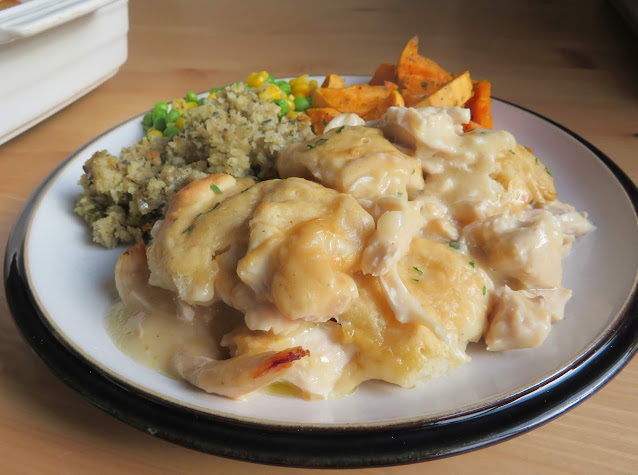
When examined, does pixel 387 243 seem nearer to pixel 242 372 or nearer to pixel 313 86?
pixel 242 372

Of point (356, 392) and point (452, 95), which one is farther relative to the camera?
point (452, 95)

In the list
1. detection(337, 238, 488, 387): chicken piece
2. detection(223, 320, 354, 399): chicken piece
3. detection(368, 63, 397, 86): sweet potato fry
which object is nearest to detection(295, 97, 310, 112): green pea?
detection(368, 63, 397, 86): sweet potato fry

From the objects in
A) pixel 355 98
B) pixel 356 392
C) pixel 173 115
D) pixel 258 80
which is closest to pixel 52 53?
pixel 173 115

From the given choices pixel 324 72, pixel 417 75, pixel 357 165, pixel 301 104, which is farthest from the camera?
pixel 324 72

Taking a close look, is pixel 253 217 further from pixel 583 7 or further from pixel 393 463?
pixel 583 7

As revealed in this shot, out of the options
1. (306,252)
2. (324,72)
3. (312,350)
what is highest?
(306,252)

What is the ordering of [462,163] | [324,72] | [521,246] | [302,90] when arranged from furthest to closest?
[324,72] < [302,90] < [462,163] < [521,246]

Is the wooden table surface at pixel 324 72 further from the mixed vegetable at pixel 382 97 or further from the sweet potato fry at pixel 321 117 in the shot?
the sweet potato fry at pixel 321 117

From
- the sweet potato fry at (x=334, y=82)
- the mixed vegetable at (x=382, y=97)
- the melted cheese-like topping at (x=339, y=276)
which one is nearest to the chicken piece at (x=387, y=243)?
the melted cheese-like topping at (x=339, y=276)
